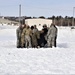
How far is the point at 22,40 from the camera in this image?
19000mm

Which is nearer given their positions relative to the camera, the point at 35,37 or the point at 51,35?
the point at 51,35

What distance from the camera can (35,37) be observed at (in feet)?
62.4

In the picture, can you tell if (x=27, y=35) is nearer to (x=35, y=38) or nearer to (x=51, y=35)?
(x=35, y=38)

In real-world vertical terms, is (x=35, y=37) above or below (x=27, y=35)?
below

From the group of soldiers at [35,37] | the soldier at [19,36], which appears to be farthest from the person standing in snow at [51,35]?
the soldier at [19,36]

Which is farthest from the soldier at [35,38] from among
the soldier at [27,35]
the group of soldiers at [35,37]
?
the soldier at [27,35]

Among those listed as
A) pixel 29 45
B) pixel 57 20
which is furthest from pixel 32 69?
pixel 57 20

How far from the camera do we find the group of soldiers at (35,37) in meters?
18.8

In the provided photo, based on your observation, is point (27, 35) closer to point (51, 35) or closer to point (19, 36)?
point (19, 36)

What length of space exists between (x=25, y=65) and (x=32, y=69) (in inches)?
35.3

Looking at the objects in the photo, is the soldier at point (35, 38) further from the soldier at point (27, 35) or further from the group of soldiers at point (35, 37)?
the soldier at point (27, 35)

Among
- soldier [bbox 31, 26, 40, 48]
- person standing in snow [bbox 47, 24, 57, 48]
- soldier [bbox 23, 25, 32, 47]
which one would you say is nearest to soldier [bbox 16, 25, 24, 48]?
soldier [bbox 23, 25, 32, 47]

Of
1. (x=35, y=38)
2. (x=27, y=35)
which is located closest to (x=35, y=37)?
(x=35, y=38)

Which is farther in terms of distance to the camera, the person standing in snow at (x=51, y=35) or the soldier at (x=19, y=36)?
the soldier at (x=19, y=36)
